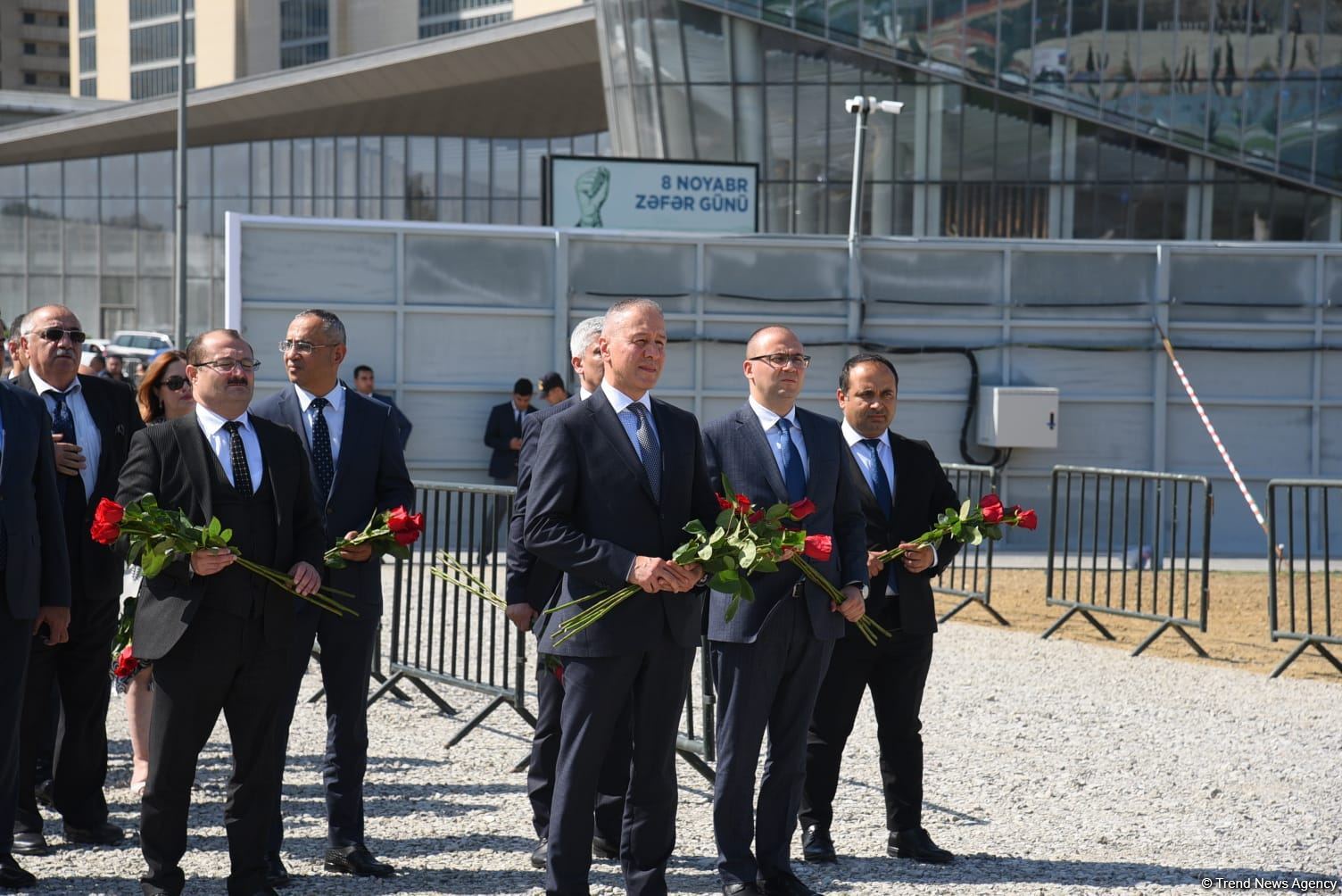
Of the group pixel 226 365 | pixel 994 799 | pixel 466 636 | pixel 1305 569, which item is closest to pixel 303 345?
pixel 226 365

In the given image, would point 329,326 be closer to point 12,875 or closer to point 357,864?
point 357,864

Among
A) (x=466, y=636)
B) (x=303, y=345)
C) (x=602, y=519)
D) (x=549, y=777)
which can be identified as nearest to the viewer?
(x=602, y=519)

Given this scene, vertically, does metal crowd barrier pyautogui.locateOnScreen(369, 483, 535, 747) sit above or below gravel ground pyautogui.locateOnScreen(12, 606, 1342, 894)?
above

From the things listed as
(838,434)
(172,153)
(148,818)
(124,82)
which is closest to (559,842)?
(148,818)

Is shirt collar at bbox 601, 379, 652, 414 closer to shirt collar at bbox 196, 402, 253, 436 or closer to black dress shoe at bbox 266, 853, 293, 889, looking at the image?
shirt collar at bbox 196, 402, 253, 436

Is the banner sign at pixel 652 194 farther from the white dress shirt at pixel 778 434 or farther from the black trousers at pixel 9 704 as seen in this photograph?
the black trousers at pixel 9 704

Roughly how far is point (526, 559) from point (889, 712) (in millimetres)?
1596

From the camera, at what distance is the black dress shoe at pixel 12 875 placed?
5355 millimetres

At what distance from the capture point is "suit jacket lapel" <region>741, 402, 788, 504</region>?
538cm

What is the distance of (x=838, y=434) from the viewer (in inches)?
219

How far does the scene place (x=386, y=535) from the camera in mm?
5504

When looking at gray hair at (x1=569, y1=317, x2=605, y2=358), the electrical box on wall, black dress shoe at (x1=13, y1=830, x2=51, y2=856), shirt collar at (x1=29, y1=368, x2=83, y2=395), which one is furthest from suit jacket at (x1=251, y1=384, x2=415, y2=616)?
the electrical box on wall

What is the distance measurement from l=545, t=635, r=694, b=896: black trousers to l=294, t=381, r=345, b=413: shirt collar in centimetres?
159

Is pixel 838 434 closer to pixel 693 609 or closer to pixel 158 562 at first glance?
pixel 693 609
